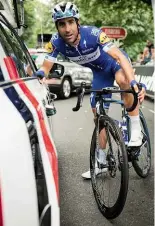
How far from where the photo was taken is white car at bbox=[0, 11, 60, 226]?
55.3 inches

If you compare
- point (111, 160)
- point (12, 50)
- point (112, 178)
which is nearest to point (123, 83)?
point (111, 160)

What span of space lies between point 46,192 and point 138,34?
42.4m

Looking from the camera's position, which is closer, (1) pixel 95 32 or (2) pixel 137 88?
(2) pixel 137 88

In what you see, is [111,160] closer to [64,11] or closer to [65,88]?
[64,11]

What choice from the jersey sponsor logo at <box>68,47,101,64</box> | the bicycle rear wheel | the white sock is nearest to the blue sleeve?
the jersey sponsor logo at <box>68,47,101,64</box>

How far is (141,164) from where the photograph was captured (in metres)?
4.44

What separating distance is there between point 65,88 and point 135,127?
10.9 meters

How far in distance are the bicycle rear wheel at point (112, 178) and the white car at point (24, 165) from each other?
156cm

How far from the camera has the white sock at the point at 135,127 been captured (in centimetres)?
396

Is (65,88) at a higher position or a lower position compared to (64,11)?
lower

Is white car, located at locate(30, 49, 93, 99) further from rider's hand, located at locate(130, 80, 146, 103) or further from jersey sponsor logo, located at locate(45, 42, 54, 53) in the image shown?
rider's hand, located at locate(130, 80, 146, 103)

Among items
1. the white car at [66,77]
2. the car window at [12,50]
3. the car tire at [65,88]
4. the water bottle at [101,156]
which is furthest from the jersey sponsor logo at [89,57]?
the car tire at [65,88]

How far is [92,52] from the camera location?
3.94 metres

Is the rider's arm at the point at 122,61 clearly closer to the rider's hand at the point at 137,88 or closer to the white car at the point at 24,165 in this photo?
the rider's hand at the point at 137,88
